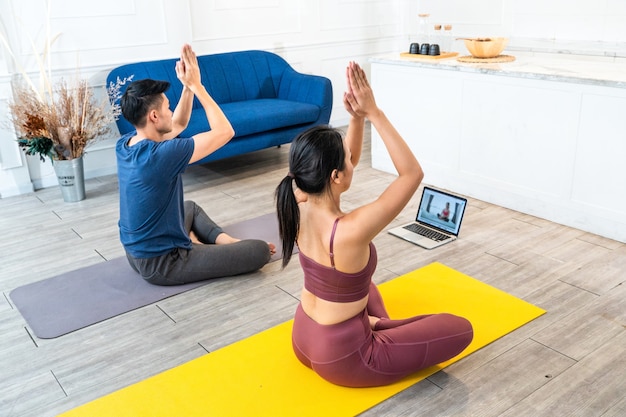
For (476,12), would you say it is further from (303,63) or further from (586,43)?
(303,63)

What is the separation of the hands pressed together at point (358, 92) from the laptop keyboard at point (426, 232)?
166 cm

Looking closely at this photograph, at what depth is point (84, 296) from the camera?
2850mm

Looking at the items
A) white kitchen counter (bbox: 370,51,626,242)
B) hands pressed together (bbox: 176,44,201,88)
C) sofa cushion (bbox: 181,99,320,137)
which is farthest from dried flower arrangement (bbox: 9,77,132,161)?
white kitchen counter (bbox: 370,51,626,242)

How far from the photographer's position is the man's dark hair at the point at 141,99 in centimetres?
258

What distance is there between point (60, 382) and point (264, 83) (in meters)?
3.35

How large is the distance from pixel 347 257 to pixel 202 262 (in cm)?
120

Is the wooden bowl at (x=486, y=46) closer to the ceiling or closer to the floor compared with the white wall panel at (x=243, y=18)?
closer to the floor

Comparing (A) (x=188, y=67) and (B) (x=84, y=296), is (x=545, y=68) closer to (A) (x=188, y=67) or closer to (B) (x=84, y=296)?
(A) (x=188, y=67)

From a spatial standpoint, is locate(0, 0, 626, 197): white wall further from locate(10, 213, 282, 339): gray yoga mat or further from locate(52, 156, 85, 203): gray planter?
locate(10, 213, 282, 339): gray yoga mat

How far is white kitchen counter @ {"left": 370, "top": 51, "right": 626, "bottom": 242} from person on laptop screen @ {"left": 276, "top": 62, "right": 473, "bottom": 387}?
1602 mm

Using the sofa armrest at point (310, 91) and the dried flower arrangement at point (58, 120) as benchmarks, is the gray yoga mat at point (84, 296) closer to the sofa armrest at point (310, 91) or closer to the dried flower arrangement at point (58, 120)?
the dried flower arrangement at point (58, 120)

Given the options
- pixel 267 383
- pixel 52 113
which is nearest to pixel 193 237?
pixel 267 383

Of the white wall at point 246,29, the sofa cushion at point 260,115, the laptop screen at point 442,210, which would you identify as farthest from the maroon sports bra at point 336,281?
the white wall at point 246,29

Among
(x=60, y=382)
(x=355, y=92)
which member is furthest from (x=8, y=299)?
(x=355, y=92)
